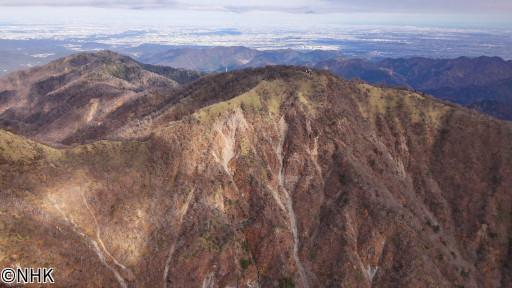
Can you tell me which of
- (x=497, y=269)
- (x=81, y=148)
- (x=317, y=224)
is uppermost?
(x=81, y=148)

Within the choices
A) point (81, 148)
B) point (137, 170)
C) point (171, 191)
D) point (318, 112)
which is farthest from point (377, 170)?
point (81, 148)

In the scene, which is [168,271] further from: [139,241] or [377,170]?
[377,170]

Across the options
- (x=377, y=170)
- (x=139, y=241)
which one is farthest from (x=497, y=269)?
(x=139, y=241)

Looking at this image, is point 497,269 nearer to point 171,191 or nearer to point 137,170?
point 171,191

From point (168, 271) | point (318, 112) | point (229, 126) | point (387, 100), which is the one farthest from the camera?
point (387, 100)

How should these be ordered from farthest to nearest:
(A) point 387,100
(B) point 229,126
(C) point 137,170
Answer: (A) point 387,100, (B) point 229,126, (C) point 137,170

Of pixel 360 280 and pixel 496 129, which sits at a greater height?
pixel 496 129

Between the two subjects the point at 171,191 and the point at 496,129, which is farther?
the point at 496,129
